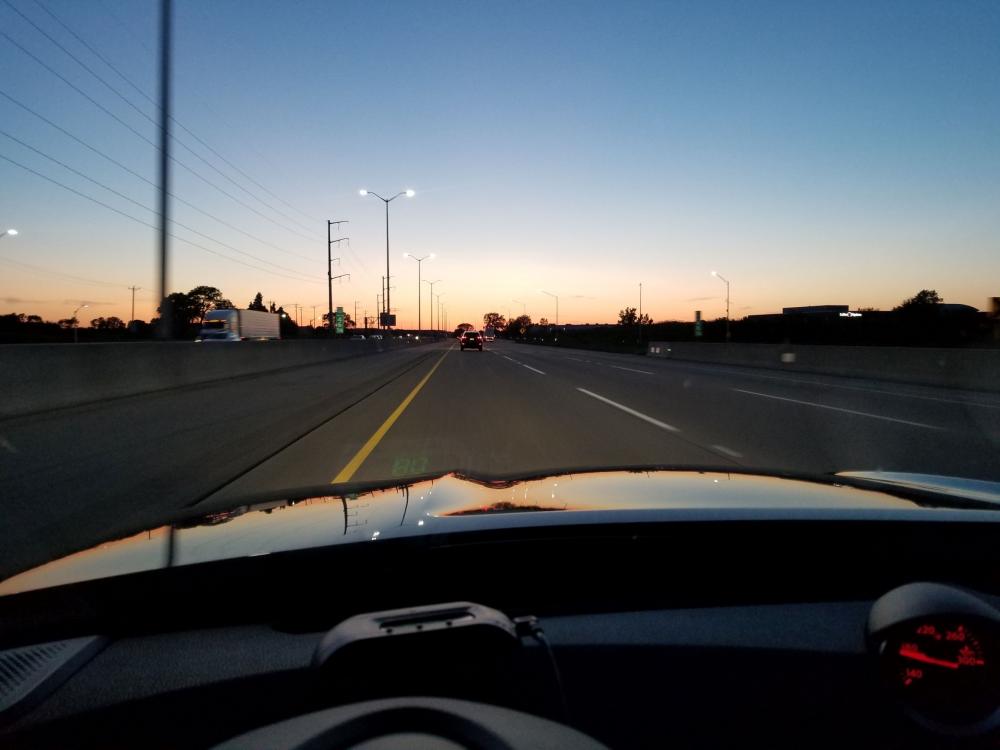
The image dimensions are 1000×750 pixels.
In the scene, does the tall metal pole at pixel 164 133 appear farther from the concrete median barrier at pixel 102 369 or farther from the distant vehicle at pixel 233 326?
the distant vehicle at pixel 233 326

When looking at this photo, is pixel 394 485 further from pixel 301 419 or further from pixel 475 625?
pixel 301 419

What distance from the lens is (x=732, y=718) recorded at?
2.02m

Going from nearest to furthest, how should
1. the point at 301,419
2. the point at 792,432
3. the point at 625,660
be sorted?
the point at 625,660 < the point at 792,432 < the point at 301,419

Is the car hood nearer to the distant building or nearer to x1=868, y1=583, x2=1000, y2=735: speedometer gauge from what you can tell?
x1=868, y1=583, x2=1000, y2=735: speedometer gauge

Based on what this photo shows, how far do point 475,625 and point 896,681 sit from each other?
1203 millimetres

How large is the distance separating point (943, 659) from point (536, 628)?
1.12 m

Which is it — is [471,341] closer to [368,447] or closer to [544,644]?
[368,447]

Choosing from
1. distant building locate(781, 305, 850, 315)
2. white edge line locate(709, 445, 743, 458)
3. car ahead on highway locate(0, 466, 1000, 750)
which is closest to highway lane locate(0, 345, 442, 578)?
car ahead on highway locate(0, 466, 1000, 750)

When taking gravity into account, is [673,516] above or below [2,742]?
above

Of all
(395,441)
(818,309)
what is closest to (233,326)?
(395,441)

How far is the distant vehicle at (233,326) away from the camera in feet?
192

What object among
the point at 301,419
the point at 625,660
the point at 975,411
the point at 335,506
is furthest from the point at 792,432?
the point at 625,660

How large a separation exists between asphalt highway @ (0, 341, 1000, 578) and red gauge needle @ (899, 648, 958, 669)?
3.07 meters

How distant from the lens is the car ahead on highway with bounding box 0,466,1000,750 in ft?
6.29
